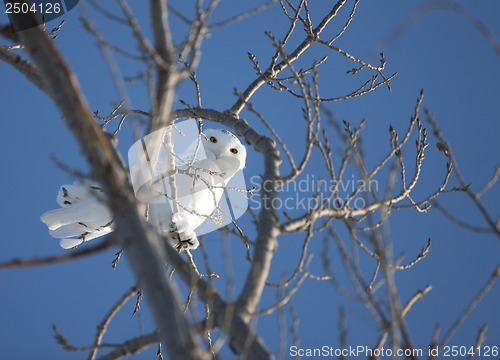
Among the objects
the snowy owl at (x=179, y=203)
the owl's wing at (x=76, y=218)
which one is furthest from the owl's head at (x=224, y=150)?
the owl's wing at (x=76, y=218)

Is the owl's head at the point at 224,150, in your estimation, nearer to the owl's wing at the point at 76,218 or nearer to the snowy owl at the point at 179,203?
the snowy owl at the point at 179,203

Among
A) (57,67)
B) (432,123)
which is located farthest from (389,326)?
(57,67)

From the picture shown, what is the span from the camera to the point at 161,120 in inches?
54.1

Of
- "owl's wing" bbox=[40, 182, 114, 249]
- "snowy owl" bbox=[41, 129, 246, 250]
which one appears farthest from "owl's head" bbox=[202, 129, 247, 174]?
"owl's wing" bbox=[40, 182, 114, 249]

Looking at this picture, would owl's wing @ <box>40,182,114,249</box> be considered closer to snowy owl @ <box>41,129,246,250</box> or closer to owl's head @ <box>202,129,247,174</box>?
snowy owl @ <box>41,129,246,250</box>

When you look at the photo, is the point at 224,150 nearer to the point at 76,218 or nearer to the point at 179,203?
the point at 179,203

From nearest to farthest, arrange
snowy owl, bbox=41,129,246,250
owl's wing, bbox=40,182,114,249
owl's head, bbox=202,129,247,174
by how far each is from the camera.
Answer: snowy owl, bbox=41,129,246,250 < owl's wing, bbox=40,182,114,249 < owl's head, bbox=202,129,247,174

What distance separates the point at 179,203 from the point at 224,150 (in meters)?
0.89

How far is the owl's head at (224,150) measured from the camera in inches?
182

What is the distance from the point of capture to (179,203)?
12.8 feet

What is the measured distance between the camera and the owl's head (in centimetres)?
461

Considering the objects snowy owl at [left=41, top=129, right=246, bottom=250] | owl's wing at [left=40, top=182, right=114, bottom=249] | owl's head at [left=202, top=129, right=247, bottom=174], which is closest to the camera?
snowy owl at [left=41, top=129, right=246, bottom=250]

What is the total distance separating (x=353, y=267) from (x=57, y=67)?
40.3 inches

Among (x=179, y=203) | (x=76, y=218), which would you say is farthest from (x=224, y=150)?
(x=76, y=218)
